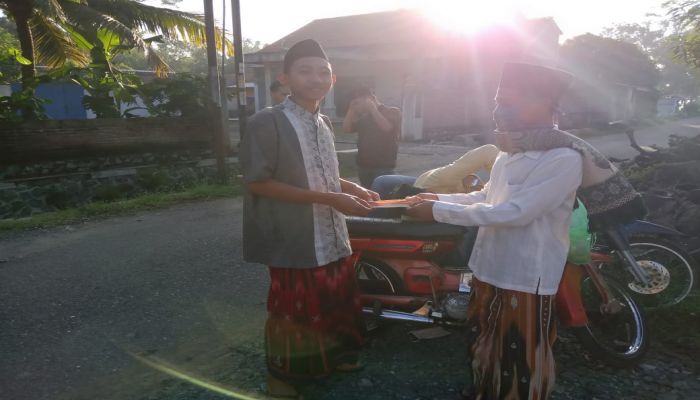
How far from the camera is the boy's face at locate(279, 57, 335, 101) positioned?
2.35 meters

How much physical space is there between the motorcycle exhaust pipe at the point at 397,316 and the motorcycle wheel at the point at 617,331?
913 mm

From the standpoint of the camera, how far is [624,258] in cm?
324

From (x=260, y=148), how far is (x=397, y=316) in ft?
4.97

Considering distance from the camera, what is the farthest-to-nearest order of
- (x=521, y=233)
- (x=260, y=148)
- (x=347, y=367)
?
(x=347, y=367), (x=260, y=148), (x=521, y=233)

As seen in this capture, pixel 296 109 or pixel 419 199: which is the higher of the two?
pixel 296 109

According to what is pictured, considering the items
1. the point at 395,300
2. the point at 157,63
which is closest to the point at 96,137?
the point at 157,63

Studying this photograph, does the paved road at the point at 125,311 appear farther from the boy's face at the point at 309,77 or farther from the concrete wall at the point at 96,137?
the concrete wall at the point at 96,137

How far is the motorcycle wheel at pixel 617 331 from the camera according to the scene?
302 cm

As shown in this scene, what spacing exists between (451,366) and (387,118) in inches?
109

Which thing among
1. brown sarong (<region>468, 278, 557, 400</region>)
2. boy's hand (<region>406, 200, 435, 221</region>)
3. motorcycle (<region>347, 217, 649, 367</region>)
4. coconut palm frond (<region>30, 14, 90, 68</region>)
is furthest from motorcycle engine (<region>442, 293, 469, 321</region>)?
coconut palm frond (<region>30, 14, 90, 68</region>)

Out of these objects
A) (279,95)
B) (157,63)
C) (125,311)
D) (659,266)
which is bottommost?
(125,311)

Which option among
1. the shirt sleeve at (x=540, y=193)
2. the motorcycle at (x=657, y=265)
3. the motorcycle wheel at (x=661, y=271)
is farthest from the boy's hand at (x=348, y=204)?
the motorcycle wheel at (x=661, y=271)

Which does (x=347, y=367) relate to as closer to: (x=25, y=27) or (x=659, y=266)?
(x=659, y=266)

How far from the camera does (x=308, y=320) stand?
255 cm
